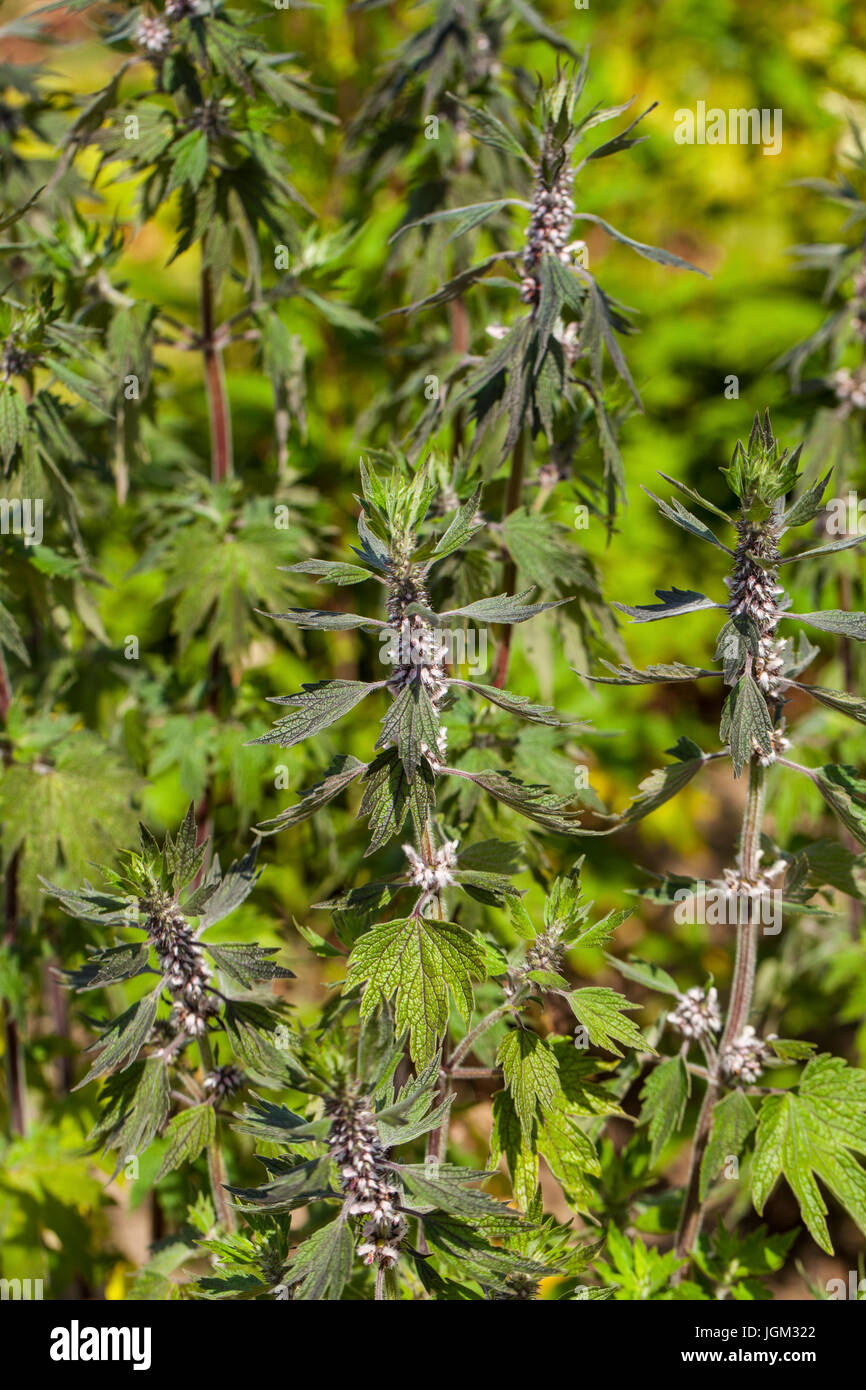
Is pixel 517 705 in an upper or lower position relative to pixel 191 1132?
upper

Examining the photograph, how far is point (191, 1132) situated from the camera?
5.16 ft

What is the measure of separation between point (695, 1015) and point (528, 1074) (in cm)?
38

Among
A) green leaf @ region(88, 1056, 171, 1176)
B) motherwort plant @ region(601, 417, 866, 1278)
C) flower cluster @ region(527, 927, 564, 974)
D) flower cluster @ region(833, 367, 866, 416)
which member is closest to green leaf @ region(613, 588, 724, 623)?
motherwort plant @ region(601, 417, 866, 1278)

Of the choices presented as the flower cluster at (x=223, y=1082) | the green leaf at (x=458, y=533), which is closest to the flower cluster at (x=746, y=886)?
the green leaf at (x=458, y=533)

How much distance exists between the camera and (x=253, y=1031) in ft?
5.14

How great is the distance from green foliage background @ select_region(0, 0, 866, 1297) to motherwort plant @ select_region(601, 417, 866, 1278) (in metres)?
0.22

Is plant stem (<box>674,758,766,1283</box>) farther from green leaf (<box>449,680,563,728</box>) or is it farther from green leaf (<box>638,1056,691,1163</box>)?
green leaf (<box>449,680,563,728</box>)

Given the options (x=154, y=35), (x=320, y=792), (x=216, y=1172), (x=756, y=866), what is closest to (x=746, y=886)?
(x=756, y=866)

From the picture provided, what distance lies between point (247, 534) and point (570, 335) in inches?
33.7

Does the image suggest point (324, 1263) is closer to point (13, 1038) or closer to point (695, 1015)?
point (695, 1015)

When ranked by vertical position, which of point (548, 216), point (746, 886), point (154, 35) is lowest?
point (746, 886)

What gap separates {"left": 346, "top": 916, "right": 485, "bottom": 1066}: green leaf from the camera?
4.61 ft
